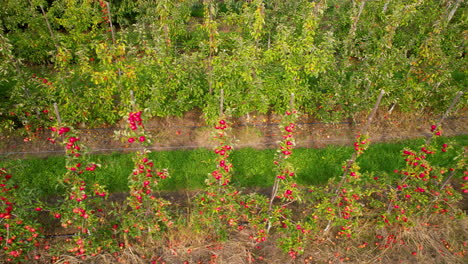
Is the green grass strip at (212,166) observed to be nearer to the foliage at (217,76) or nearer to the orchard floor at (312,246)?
the orchard floor at (312,246)

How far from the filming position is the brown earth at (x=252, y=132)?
21.1 ft

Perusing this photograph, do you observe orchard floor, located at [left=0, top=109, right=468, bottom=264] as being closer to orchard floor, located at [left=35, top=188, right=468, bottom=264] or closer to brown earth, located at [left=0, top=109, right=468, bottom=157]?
orchard floor, located at [left=35, top=188, right=468, bottom=264]

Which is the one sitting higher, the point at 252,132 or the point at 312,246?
the point at 252,132

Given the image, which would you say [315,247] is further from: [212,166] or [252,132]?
[252,132]

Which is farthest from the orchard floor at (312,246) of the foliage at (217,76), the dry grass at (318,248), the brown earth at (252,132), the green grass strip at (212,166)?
the foliage at (217,76)

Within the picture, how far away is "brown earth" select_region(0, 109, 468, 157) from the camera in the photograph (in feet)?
21.1

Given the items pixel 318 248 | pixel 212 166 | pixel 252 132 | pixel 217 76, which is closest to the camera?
pixel 318 248

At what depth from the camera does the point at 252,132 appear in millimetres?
6938

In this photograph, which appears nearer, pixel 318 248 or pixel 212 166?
pixel 318 248

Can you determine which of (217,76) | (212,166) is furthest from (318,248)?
(217,76)

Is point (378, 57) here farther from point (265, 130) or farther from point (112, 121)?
point (112, 121)

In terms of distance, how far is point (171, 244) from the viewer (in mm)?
4766

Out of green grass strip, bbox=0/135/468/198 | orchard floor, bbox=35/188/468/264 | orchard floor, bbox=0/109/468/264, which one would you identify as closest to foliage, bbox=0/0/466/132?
green grass strip, bbox=0/135/468/198

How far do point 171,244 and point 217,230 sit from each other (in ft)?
2.43
